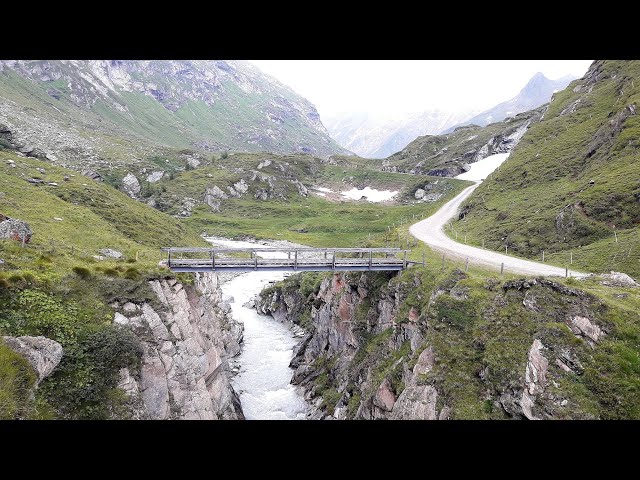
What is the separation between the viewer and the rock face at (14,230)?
26.8 m

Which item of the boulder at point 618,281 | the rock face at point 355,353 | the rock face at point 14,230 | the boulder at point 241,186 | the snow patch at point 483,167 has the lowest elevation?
the rock face at point 355,353

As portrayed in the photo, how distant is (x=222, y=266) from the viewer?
33281mm

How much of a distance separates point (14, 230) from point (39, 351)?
497 inches

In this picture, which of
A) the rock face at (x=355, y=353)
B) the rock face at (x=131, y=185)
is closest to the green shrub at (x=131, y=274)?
the rock face at (x=355, y=353)

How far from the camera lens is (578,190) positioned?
50.2 meters

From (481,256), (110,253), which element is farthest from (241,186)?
(481,256)

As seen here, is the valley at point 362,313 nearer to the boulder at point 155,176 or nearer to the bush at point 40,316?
the bush at point 40,316

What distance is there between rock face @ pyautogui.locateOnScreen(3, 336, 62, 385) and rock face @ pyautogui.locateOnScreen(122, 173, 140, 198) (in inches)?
5099

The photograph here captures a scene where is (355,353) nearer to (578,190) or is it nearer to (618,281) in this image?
(618,281)

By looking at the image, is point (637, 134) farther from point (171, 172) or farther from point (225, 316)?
point (171, 172)

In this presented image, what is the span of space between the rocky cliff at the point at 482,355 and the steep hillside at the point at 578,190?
49.9 feet

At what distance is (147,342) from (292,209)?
13712 cm

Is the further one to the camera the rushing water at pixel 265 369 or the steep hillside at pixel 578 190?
the rushing water at pixel 265 369
